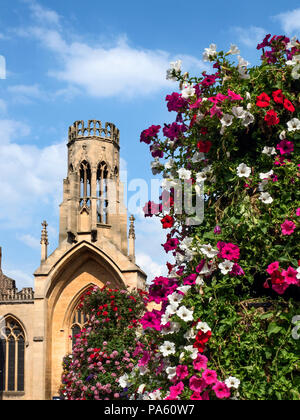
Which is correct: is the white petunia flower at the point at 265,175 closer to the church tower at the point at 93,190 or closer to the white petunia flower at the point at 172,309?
the white petunia flower at the point at 172,309

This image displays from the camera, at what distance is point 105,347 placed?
44.6 feet

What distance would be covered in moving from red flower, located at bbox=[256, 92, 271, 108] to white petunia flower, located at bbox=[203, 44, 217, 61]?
540 millimetres

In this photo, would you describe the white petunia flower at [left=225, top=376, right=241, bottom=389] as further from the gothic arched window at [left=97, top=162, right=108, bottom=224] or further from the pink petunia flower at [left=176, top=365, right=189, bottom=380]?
the gothic arched window at [left=97, top=162, right=108, bottom=224]

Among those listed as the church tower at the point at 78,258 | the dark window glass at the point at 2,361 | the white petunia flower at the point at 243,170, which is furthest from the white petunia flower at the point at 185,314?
the dark window glass at the point at 2,361

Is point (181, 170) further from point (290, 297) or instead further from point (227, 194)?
point (290, 297)

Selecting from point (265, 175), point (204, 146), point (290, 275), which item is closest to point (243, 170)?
point (265, 175)

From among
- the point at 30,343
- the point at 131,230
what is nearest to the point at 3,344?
the point at 30,343

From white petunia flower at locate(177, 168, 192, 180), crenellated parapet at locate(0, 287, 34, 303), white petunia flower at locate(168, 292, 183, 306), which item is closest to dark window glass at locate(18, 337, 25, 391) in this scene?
crenellated parapet at locate(0, 287, 34, 303)

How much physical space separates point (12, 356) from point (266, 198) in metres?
22.4

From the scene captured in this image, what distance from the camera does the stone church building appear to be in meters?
22.9

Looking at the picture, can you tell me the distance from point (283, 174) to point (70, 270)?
2103cm

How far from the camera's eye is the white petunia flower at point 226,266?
3307 mm

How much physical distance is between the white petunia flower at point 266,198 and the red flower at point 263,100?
63 centimetres
